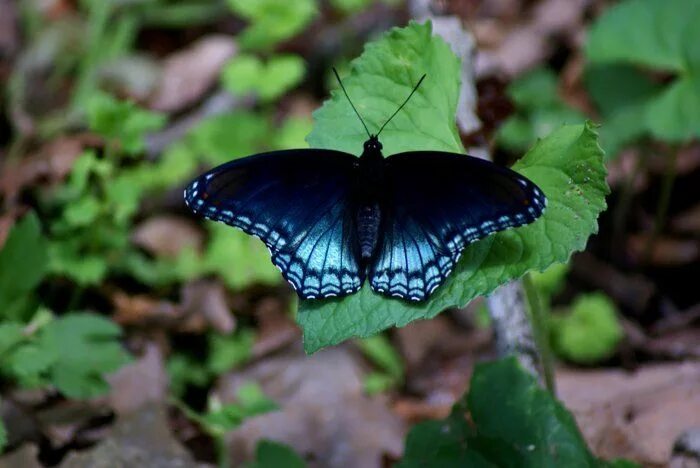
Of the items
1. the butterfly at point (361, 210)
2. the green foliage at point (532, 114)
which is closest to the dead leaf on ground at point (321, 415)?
the butterfly at point (361, 210)

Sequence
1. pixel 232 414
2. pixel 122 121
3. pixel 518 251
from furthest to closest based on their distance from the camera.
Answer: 1. pixel 122 121
2. pixel 232 414
3. pixel 518 251

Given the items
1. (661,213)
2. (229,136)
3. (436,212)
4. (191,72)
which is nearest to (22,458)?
(436,212)

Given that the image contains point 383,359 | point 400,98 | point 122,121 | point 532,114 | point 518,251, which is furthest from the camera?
point 532,114

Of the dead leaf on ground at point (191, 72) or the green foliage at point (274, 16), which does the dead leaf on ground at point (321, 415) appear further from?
the dead leaf on ground at point (191, 72)

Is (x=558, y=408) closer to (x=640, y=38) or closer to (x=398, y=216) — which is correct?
(x=398, y=216)

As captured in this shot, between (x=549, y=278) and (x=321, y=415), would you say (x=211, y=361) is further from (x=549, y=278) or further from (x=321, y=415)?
(x=549, y=278)

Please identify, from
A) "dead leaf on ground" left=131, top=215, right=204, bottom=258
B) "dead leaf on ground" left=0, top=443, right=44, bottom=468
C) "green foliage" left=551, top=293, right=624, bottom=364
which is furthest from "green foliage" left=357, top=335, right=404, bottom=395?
"dead leaf on ground" left=0, top=443, right=44, bottom=468

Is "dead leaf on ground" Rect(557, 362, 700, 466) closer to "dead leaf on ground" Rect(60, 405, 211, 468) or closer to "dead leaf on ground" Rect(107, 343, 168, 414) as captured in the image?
"dead leaf on ground" Rect(60, 405, 211, 468)
